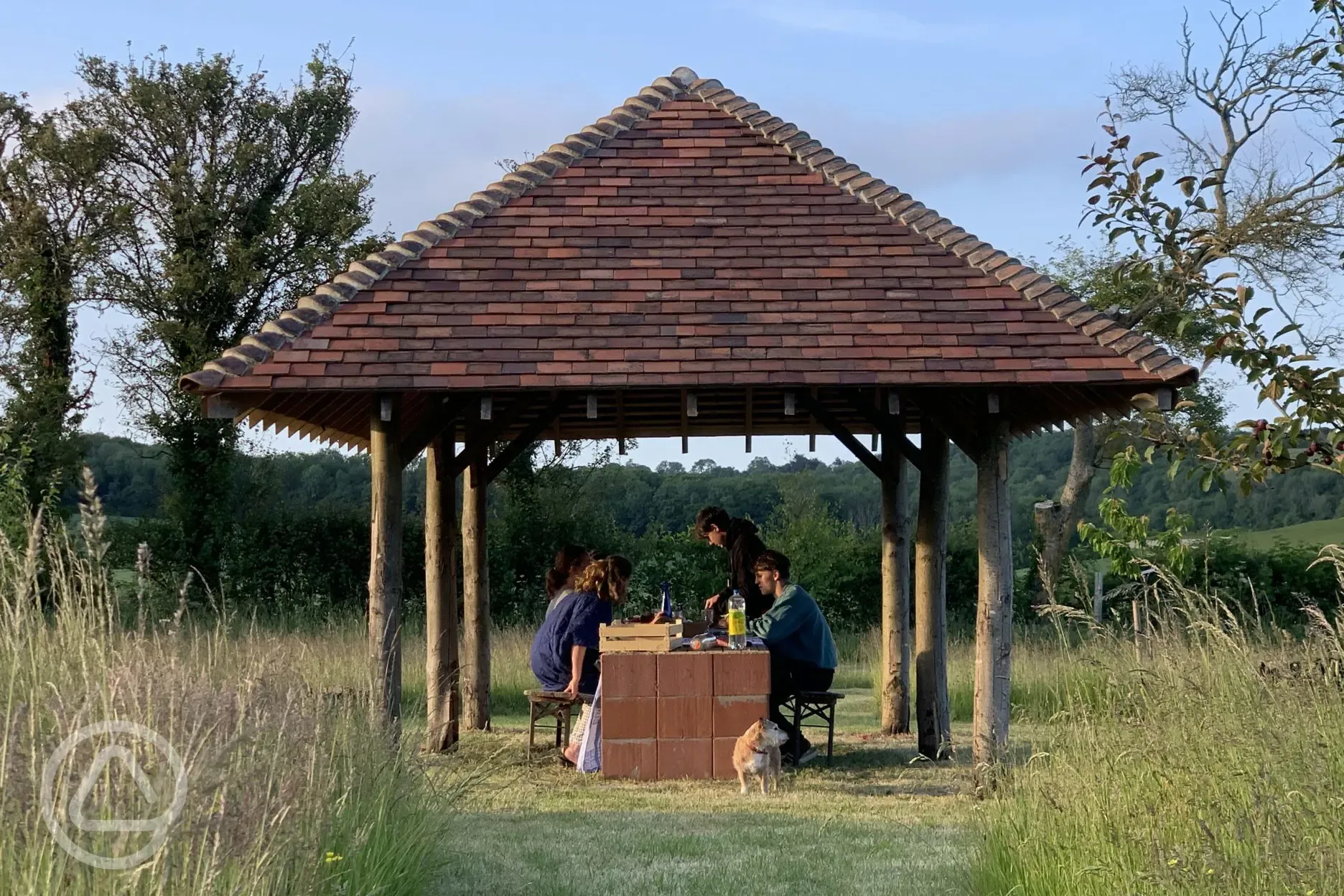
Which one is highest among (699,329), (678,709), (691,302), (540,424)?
(691,302)

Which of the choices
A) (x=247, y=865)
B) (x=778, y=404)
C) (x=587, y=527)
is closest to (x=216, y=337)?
(x=587, y=527)

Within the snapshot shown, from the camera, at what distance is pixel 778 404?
13.2 m

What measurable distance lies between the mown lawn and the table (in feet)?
0.61

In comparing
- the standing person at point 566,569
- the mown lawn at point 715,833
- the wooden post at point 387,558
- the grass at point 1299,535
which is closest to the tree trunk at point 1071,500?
the grass at point 1299,535

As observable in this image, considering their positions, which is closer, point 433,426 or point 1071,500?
point 433,426

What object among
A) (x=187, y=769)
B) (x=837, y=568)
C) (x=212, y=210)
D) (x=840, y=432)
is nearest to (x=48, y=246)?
(x=212, y=210)

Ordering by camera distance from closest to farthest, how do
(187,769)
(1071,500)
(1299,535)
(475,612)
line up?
1. (187,769)
2. (475,612)
3. (1071,500)
4. (1299,535)

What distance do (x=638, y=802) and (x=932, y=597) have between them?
3.64 m

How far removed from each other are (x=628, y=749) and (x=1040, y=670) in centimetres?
536

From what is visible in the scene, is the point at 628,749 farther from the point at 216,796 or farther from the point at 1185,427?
the point at 216,796

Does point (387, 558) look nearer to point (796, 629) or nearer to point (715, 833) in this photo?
point (796, 629)

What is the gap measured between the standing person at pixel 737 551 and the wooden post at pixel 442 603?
2.08 meters

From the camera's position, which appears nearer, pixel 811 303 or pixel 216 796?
pixel 216 796

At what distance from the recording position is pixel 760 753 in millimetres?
9812
